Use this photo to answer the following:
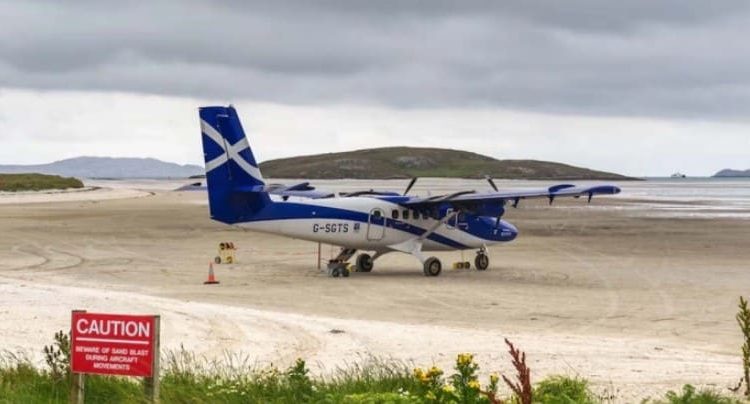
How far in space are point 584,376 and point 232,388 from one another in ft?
14.8

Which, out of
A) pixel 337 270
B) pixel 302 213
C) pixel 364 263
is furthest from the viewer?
pixel 364 263

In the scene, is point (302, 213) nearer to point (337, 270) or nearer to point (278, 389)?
point (337, 270)

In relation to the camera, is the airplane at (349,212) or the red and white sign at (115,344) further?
the airplane at (349,212)

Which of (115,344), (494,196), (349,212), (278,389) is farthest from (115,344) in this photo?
(494,196)

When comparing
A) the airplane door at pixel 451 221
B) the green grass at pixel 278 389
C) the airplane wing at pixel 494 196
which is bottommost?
the green grass at pixel 278 389

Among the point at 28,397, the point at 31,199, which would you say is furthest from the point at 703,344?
the point at 31,199

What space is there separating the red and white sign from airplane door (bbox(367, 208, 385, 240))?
2071 centimetres

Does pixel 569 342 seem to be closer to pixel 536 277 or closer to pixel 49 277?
pixel 536 277

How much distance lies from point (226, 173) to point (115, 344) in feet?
63.3

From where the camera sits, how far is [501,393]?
11266mm

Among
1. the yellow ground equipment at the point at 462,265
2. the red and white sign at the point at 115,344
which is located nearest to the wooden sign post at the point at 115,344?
the red and white sign at the point at 115,344

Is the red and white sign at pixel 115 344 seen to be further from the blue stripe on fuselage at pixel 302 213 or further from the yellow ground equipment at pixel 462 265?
the yellow ground equipment at pixel 462 265

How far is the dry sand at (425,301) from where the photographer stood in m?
15.0

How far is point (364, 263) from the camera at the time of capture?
30250mm
